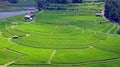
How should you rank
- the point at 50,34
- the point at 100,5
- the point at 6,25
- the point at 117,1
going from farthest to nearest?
the point at 100,5, the point at 117,1, the point at 6,25, the point at 50,34

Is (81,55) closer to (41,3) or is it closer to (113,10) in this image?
(113,10)

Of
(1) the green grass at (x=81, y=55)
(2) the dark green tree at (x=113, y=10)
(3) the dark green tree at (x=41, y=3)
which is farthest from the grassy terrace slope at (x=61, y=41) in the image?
(3) the dark green tree at (x=41, y=3)

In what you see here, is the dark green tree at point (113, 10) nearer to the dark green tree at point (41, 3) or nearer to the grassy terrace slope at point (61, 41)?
the grassy terrace slope at point (61, 41)

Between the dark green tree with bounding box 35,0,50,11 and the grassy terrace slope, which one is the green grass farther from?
the dark green tree with bounding box 35,0,50,11

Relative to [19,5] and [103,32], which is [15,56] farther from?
[19,5]

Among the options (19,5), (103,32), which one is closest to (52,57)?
(103,32)
